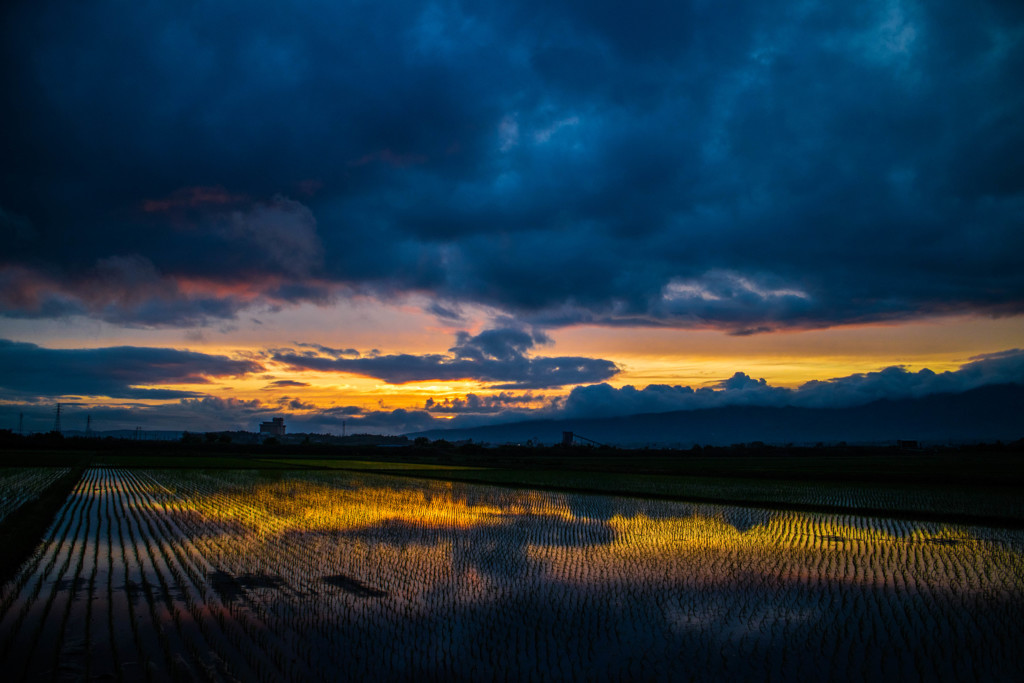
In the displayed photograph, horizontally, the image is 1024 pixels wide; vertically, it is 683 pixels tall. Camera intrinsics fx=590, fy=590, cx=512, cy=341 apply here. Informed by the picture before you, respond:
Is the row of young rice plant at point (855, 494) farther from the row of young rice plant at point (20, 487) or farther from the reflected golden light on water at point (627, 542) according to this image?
the row of young rice plant at point (20, 487)

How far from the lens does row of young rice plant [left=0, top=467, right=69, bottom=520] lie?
2154cm

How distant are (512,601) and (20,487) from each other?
97.5ft

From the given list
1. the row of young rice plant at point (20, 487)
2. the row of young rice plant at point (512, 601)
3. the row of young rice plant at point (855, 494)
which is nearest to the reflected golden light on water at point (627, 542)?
the row of young rice plant at point (512, 601)

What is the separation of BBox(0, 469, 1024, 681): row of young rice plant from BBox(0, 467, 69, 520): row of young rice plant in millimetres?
4340

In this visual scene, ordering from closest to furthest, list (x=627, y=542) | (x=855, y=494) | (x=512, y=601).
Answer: (x=512, y=601)
(x=627, y=542)
(x=855, y=494)

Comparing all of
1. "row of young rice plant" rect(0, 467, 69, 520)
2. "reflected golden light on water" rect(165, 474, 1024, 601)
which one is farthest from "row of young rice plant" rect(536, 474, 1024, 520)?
"row of young rice plant" rect(0, 467, 69, 520)

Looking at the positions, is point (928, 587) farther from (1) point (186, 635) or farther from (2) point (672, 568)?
(1) point (186, 635)

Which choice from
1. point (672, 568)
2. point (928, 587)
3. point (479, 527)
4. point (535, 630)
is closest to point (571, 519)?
point (479, 527)

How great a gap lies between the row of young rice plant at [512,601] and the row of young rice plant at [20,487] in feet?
14.2

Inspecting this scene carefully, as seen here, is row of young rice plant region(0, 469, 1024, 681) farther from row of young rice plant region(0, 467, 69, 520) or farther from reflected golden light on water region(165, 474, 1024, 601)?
row of young rice plant region(0, 467, 69, 520)

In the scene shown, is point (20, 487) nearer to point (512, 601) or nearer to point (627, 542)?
point (627, 542)

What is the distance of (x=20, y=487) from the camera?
28078 mm

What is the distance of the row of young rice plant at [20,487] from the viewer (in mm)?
21539

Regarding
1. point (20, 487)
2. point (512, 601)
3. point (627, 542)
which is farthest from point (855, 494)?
point (20, 487)
